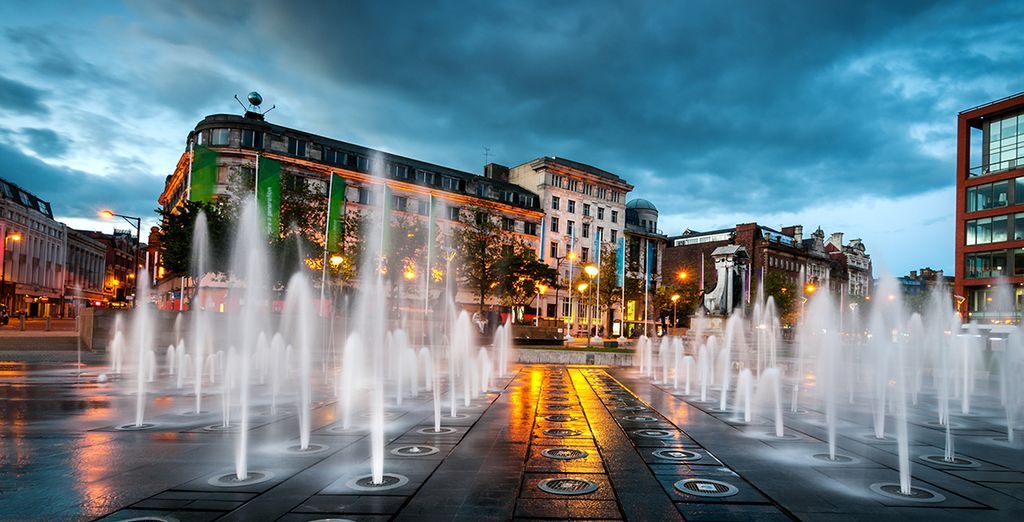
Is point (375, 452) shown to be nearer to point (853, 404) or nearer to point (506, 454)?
point (506, 454)

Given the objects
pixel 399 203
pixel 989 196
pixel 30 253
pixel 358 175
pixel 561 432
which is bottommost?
pixel 561 432

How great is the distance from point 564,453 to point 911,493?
160 inches

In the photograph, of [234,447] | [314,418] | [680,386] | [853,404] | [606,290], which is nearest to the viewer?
[234,447]

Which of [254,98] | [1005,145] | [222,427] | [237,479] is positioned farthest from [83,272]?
[1005,145]

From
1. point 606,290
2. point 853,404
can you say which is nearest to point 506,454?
point 853,404

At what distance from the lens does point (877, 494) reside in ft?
22.0

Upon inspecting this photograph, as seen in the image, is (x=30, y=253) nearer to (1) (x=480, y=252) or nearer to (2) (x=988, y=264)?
(1) (x=480, y=252)

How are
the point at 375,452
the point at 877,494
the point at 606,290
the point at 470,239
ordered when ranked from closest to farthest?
the point at 877,494 → the point at 375,452 → the point at 470,239 → the point at 606,290

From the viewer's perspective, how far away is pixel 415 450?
28.6ft

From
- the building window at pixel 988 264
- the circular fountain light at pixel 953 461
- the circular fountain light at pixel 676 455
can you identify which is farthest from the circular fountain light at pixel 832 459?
the building window at pixel 988 264

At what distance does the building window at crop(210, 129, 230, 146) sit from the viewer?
181ft

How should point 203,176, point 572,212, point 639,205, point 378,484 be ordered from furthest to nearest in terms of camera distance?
1. point 639,205
2. point 572,212
3. point 203,176
4. point 378,484

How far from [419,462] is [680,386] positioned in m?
13.4

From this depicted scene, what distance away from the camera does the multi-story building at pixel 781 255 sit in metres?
100
